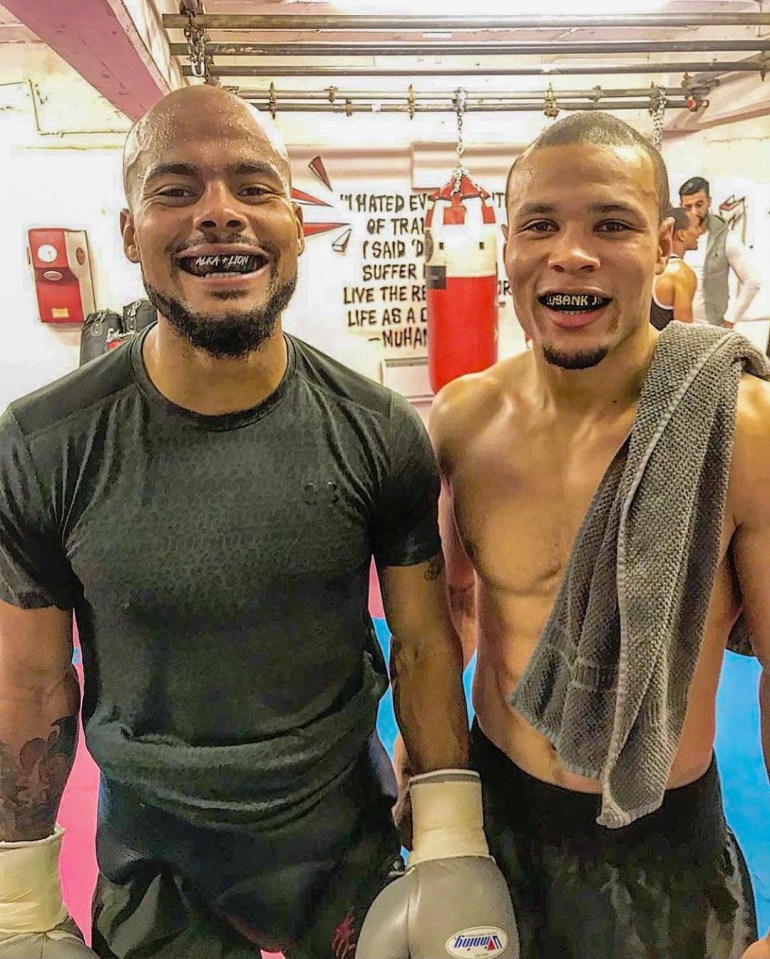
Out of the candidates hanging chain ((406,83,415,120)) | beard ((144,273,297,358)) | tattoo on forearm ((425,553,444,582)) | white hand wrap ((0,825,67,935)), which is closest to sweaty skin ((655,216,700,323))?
hanging chain ((406,83,415,120))

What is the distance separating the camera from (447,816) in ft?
4.10

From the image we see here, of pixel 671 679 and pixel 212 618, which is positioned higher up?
pixel 212 618

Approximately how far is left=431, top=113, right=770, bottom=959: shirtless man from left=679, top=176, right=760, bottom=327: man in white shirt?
3.49m

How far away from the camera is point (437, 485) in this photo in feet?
4.14

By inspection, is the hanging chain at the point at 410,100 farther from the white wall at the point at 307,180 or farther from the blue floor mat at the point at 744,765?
the blue floor mat at the point at 744,765

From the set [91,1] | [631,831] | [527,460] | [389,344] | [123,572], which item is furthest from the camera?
[389,344]

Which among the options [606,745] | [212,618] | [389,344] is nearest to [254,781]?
[212,618]

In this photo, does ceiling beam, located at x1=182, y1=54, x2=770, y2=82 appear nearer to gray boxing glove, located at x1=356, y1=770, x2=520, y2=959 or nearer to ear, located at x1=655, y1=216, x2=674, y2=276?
ear, located at x1=655, y1=216, x2=674, y2=276

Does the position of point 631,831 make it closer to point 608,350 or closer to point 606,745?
point 606,745

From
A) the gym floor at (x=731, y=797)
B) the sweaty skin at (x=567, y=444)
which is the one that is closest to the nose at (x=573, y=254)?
the sweaty skin at (x=567, y=444)

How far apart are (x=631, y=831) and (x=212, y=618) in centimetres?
72

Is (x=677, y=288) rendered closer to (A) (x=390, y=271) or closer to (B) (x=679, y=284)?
(B) (x=679, y=284)

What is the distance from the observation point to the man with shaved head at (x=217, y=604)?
3.73ft

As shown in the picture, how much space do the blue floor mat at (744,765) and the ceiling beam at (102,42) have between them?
1660mm
